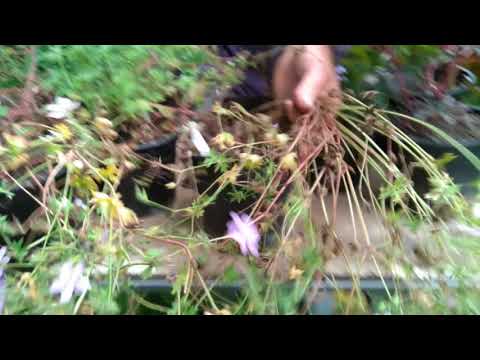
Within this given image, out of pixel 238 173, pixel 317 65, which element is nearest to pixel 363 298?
pixel 238 173

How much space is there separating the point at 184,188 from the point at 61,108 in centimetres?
21

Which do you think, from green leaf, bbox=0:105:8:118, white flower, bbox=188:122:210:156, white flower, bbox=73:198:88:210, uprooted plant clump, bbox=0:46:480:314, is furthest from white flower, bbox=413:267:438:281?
green leaf, bbox=0:105:8:118

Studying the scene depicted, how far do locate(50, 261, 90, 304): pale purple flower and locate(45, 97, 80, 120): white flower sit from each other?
210mm

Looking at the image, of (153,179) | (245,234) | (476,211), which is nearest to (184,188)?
(153,179)

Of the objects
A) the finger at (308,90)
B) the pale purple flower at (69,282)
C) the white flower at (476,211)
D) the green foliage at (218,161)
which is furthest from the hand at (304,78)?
the pale purple flower at (69,282)

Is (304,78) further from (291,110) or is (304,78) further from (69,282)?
(69,282)

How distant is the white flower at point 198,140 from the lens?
76cm

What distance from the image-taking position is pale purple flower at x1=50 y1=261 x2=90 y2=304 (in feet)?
1.93

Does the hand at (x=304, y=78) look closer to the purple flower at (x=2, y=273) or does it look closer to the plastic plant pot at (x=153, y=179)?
the plastic plant pot at (x=153, y=179)

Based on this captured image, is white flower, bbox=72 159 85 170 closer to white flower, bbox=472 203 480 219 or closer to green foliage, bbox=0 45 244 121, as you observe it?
green foliage, bbox=0 45 244 121

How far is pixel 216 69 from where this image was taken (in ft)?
2.69

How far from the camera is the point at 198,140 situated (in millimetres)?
769

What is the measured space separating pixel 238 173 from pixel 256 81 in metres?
0.20

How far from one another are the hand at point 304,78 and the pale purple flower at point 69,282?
1.17 ft
